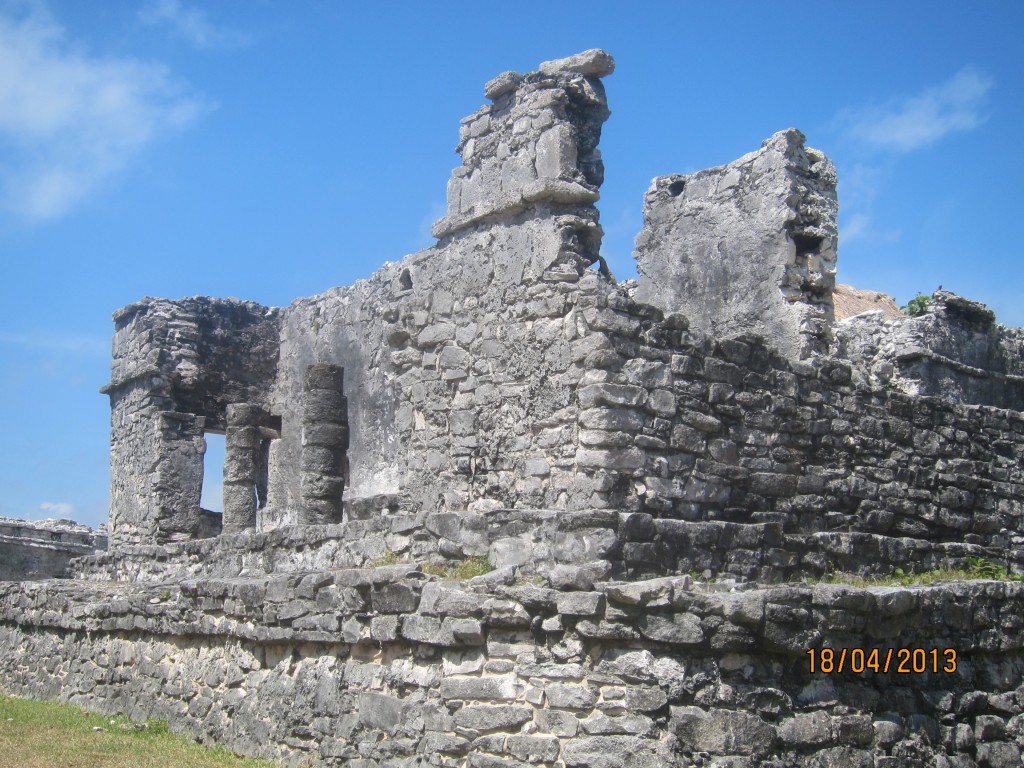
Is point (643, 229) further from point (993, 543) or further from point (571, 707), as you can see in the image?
point (571, 707)

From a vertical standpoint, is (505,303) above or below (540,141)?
below

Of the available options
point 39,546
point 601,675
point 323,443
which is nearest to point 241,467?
point 323,443

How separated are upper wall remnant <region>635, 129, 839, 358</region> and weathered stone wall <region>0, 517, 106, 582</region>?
13.1 metres

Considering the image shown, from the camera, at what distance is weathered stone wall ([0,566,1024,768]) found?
590 centimetres

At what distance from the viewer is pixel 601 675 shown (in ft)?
19.6

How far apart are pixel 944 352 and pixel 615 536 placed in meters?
5.74

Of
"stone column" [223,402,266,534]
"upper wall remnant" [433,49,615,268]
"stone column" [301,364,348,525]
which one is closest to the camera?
"upper wall remnant" [433,49,615,268]

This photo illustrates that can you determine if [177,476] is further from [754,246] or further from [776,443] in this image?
[776,443]

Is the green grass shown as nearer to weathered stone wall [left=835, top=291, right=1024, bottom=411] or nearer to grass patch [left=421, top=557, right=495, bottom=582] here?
grass patch [left=421, top=557, right=495, bottom=582]

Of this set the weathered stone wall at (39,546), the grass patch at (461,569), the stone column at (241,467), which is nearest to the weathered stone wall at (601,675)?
the grass patch at (461,569)

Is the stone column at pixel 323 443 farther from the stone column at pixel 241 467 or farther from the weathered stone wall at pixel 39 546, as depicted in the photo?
the weathered stone wall at pixel 39 546

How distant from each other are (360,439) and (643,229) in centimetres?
518

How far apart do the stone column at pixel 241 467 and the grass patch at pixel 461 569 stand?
24.6 feet
